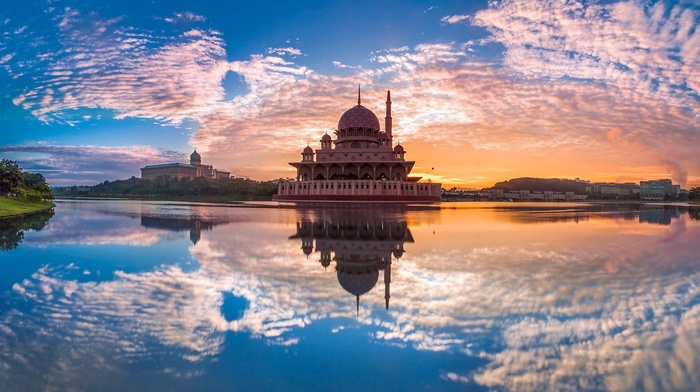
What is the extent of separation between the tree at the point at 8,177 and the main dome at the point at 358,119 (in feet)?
136

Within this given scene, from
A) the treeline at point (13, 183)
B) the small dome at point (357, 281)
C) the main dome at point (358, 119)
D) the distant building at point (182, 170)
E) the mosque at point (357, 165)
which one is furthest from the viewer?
the distant building at point (182, 170)

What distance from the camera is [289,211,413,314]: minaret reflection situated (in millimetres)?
9414

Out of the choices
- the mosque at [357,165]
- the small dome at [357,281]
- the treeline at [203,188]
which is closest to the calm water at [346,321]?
the small dome at [357,281]

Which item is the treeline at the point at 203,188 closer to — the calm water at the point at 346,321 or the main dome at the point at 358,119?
the main dome at the point at 358,119

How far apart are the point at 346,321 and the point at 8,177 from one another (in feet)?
173

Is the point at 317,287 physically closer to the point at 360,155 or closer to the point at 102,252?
the point at 102,252

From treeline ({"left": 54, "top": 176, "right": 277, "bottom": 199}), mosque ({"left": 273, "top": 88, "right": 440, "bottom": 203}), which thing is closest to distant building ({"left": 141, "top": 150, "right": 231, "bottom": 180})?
treeline ({"left": 54, "top": 176, "right": 277, "bottom": 199})

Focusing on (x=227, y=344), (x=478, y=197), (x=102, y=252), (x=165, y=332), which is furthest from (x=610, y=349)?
(x=478, y=197)

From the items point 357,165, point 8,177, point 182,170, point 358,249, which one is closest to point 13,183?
point 8,177

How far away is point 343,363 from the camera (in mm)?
5195

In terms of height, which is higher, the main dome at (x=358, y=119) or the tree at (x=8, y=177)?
the main dome at (x=358, y=119)

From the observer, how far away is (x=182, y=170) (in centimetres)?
14450

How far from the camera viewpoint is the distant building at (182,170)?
5650 inches

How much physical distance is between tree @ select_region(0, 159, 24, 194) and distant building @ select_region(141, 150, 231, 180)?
92262 mm
